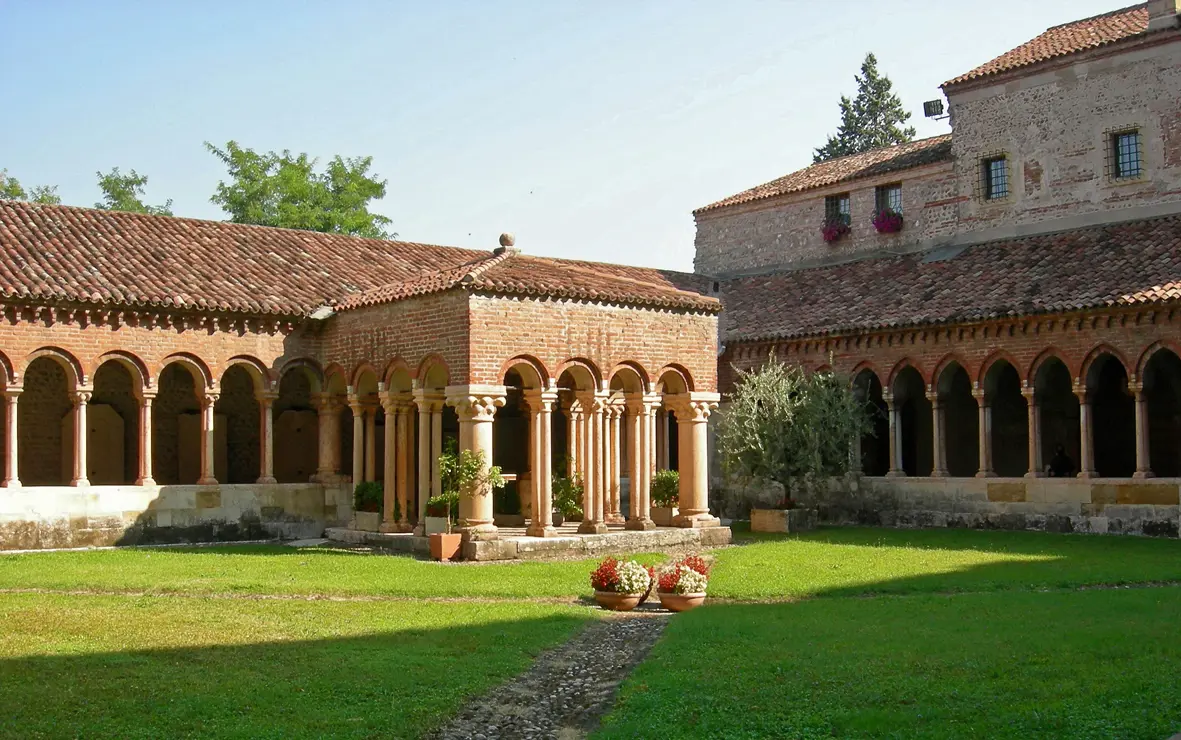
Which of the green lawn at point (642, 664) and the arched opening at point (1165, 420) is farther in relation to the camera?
the arched opening at point (1165, 420)

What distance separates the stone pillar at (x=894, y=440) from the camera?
27859mm

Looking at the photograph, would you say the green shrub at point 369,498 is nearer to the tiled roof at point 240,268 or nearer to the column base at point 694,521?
the tiled roof at point 240,268

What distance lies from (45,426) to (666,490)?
11.3 metres

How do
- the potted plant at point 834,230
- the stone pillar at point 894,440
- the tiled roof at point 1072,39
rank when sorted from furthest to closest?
the potted plant at point 834,230 < the tiled roof at point 1072,39 < the stone pillar at point 894,440

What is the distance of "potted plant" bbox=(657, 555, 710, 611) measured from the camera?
50.1 ft

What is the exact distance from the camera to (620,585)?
599 inches

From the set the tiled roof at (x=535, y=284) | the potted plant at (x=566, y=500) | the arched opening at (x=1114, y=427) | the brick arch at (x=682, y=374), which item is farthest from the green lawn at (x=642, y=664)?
the arched opening at (x=1114, y=427)

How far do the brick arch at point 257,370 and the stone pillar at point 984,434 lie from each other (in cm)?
1340

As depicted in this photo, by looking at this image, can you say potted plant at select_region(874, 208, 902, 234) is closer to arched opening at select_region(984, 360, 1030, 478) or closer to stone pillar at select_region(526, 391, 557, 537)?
arched opening at select_region(984, 360, 1030, 478)

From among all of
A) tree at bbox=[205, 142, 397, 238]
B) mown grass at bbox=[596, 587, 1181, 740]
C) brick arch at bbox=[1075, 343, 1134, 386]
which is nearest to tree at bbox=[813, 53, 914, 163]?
tree at bbox=[205, 142, 397, 238]

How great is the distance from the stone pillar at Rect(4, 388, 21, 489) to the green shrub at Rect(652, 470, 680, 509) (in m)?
10.8

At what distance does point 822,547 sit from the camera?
72.6 ft

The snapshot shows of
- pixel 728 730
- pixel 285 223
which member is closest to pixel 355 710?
pixel 728 730

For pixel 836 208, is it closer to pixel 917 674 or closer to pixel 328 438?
pixel 328 438
